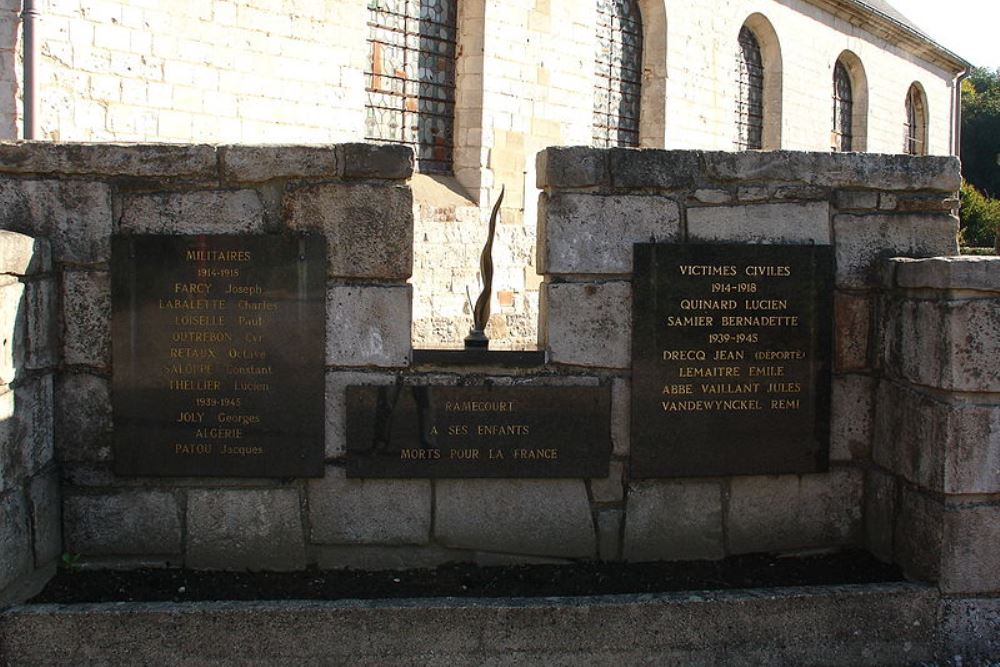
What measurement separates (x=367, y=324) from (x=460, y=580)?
3.76ft

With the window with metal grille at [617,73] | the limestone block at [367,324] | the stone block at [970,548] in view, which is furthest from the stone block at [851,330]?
the window with metal grille at [617,73]

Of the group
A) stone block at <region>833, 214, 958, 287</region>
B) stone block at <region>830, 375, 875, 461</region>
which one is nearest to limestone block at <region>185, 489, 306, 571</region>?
stone block at <region>830, 375, 875, 461</region>

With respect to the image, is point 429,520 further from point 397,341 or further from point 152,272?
point 152,272

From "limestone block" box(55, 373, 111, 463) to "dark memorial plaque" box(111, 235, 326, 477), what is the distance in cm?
7

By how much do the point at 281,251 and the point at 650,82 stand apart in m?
12.2

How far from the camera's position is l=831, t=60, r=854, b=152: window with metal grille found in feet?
70.2

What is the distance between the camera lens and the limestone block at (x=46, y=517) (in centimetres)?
383

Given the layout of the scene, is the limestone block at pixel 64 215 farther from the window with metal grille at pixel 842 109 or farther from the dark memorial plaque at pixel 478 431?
the window with metal grille at pixel 842 109

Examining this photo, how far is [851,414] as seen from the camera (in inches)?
172

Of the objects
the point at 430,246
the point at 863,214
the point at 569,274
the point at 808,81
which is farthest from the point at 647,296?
the point at 808,81

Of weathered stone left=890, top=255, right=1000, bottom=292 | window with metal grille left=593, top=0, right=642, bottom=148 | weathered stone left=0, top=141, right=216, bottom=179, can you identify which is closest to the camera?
weathered stone left=890, top=255, right=1000, bottom=292

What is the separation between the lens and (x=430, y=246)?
1113cm

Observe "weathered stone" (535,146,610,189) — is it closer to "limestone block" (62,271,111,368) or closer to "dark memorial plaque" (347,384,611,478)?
"dark memorial plaque" (347,384,611,478)

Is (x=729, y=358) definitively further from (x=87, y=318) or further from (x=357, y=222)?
(x=87, y=318)
